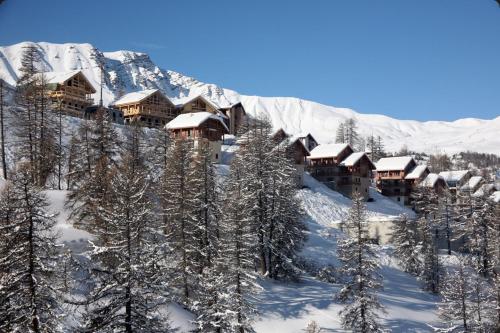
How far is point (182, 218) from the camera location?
36000mm

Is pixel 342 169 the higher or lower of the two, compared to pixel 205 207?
higher

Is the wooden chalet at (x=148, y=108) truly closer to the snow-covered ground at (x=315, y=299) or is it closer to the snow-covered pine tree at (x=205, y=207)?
the snow-covered ground at (x=315, y=299)

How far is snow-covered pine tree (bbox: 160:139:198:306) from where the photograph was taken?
1353 inches

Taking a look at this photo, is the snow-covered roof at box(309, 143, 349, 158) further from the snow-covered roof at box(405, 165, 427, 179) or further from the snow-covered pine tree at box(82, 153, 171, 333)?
the snow-covered pine tree at box(82, 153, 171, 333)

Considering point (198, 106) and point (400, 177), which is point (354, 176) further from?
point (198, 106)

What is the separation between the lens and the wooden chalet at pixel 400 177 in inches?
3575

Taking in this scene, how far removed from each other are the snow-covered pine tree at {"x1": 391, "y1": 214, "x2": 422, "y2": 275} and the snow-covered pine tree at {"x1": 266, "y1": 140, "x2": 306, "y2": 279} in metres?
17.9

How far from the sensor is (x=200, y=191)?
3881cm

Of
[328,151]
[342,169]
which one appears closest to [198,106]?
[328,151]

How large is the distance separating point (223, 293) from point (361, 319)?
12.2 m

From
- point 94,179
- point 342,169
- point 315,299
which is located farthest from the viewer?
point 342,169

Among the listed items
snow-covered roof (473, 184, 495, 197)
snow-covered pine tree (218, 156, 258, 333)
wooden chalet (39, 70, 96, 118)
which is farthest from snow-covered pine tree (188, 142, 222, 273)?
snow-covered roof (473, 184, 495, 197)

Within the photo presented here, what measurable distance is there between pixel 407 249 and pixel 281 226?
864 inches

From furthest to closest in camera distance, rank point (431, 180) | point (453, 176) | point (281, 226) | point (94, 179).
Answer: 1. point (453, 176)
2. point (431, 180)
3. point (281, 226)
4. point (94, 179)
